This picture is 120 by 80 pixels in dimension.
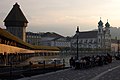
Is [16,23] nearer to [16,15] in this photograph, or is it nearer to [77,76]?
[16,15]

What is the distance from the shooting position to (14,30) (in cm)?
14612

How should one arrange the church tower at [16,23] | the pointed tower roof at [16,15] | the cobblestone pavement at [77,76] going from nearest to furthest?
the cobblestone pavement at [77,76] < the church tower at [16,23] < the pointed tower roof at [16,15]

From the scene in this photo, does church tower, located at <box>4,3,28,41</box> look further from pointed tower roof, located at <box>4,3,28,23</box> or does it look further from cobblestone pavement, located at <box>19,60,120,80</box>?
cobblestone pavement, located at <box>19,60,120,80</box>

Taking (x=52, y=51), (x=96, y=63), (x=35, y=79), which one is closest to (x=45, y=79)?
(x=35, y=79)

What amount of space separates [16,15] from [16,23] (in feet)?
19.5

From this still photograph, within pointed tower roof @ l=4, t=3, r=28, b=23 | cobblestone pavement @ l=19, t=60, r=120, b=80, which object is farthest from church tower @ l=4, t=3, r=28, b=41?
cobblestone pavement @ l=19, t=60, r=120, b=80

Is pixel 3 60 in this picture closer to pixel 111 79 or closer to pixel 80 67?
pixel 80 67

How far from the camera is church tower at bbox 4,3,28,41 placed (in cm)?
14612

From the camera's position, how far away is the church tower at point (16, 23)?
146125 mm

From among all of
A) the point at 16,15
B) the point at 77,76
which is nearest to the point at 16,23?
the point at 16,15

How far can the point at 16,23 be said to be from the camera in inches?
5822

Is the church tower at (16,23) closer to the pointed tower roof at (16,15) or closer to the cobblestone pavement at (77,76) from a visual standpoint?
the pointed tower roof at (16,15)

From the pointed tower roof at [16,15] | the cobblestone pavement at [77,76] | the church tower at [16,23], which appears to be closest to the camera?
the cobblestone pavement at [77,76]

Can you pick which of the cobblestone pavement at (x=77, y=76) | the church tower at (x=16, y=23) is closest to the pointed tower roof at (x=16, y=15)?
the church tower at (x=16, y=23)
